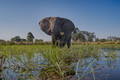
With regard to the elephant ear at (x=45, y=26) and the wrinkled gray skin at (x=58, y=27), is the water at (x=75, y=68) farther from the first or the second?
the elephant ear at (x=45, y=26)

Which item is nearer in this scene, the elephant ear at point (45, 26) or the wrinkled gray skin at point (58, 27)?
the wrinkled gray skin at point (58, 27)

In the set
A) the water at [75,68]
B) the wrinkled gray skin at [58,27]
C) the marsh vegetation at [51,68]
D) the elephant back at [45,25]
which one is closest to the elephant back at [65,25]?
the wrinkled gray skin at [58,27]

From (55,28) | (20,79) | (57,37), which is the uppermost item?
(55,28)

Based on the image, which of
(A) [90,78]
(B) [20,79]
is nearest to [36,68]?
(B) [20,79]

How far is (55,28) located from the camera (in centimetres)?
592

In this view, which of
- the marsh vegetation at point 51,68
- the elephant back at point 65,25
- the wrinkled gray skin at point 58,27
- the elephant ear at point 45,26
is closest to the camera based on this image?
the marsh vegetation at point 51,68

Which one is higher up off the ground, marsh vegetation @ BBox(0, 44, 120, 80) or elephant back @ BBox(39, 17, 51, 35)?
elephant back @ BBox(39, 17, 51, 35)

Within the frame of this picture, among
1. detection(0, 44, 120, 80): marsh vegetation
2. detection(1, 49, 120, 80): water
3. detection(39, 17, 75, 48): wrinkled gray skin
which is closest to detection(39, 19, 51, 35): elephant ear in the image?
detection(39, 17, 75, 48): wrinkled gray skin

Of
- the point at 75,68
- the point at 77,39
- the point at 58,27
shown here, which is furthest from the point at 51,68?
the point at 77,39

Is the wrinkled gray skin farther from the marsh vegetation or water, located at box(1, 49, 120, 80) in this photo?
water, located at box(1, 49, 120, 80)

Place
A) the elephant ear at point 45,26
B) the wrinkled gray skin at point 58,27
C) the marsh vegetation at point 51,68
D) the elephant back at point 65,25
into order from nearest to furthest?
1. the marsh vegetation at point 51,68
2. the wrinkled gray skin at point 58,27
3. the elephant ear at point 45,26
4. the elephant back at point 65,25

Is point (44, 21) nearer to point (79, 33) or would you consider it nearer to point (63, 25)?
point (63, 25)

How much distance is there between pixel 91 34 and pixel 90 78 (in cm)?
6173

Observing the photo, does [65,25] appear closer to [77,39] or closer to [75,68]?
[75,68]
